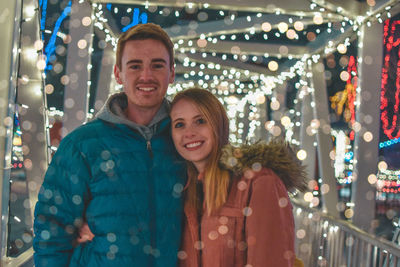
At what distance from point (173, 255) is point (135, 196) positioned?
360 millimetres

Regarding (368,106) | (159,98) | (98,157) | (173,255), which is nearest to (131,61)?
(159,98)

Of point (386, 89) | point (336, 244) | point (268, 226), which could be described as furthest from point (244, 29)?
point (268, 226)

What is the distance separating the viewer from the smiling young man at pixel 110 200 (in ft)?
6.88

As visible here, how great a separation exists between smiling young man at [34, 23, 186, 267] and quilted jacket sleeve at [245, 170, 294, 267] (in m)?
0.44

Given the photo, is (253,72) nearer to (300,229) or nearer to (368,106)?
(300,229)

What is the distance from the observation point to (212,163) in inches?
86.4

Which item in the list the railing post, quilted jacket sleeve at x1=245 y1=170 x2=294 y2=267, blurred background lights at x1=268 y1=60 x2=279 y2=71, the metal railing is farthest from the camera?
blurred background lights at x1=268 y1=60 x2=279 y2=71

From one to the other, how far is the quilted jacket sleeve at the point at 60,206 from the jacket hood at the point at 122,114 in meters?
0.25

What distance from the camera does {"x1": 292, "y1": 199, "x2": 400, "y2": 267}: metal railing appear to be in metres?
4.04

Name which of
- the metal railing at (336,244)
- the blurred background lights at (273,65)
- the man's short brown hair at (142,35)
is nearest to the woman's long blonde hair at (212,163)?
the man's short brown hair at (142,35)

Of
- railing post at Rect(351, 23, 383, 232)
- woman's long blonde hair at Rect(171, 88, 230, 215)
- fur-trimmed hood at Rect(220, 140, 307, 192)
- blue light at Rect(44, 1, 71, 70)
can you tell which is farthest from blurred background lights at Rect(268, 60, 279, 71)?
fur-trimmed hood at Rect(220, 140, 307, 192)

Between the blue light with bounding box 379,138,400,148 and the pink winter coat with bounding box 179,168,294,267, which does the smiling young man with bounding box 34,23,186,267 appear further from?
the blue light with bounding box 379,138,400,148

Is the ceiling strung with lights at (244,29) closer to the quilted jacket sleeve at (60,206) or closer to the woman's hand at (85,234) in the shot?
the quilted jacket sleeve at (60,206)

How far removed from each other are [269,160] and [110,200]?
808 millimetres
